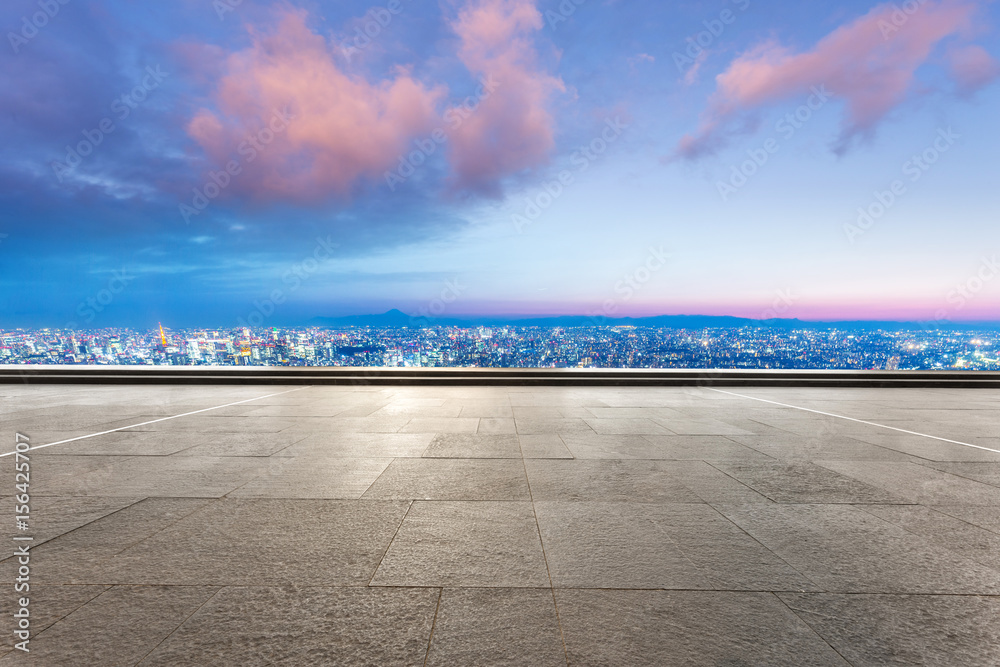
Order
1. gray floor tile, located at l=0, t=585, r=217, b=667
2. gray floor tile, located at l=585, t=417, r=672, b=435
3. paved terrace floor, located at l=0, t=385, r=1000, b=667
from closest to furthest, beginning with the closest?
1. gray floor tile, located at l=0, t=585, r=217, b=667
2. paved terrace floor, located at l=0, t=385, r=1000, b=667
3. gray floor tile, located at l=585, t=417, r=672, b=435

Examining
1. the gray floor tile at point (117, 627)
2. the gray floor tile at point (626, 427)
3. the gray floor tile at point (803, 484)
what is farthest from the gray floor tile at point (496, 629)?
the gray floor tile at point (626, 427)

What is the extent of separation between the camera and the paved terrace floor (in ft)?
7.31

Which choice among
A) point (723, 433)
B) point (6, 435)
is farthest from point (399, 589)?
point (6, 435)

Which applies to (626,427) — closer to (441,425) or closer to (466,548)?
(441,425)

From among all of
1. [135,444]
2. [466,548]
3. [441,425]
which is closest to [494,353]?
[441,425]

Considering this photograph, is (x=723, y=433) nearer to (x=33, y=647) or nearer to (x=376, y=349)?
(x=33, y=647)

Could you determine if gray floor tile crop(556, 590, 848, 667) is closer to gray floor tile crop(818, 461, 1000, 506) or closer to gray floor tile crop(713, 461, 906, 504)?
gray floor tile crop(713, 461, 906, 504)

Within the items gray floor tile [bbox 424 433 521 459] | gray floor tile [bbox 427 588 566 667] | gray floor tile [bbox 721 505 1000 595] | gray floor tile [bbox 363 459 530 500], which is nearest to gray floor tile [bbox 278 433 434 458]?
gray floor tile [bbox 424 433 521 459]

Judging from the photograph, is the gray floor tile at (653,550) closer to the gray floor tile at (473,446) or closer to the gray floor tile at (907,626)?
the gray floor tile at (907,626)

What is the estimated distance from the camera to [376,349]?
749 inches

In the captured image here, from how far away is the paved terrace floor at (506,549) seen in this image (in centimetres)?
223

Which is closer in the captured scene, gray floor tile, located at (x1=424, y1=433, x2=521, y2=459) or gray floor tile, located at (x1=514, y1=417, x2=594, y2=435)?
gray floor tile, located at (x1=424, y1=433, x2=521, y2=459)

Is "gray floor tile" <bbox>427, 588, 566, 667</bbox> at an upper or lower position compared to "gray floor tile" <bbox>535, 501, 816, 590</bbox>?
upper

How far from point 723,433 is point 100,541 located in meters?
8.34
